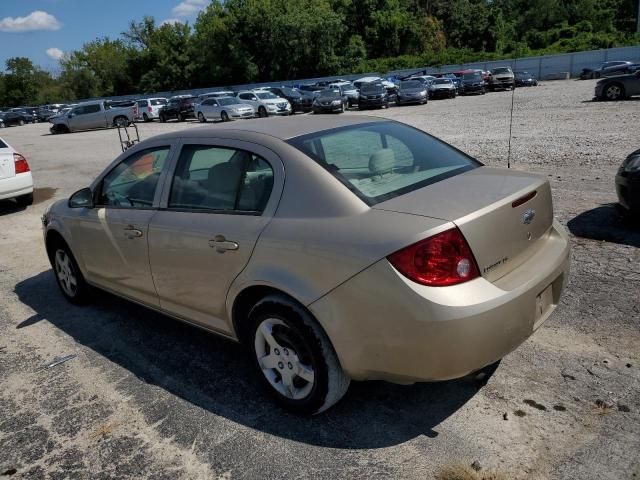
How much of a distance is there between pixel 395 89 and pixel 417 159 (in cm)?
3480

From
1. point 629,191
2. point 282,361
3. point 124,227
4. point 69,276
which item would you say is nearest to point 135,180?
point 124,227

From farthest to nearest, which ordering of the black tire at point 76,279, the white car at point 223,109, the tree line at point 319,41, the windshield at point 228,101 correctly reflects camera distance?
the tree line at point 319,41, the windshield at point 228,101, the white car at point 223,109, the black tire at point 76,279

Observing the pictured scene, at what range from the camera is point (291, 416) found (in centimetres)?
313

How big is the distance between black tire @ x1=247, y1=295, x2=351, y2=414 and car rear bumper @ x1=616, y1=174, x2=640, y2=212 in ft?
13.0

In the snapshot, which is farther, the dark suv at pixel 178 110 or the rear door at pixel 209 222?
the dark suv at pixel 178 110

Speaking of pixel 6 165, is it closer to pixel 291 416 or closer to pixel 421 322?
pixel 291 416

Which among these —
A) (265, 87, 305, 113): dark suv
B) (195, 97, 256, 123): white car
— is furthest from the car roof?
(265, 87, 305, 113): dark suv

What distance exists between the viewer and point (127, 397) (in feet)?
11.4

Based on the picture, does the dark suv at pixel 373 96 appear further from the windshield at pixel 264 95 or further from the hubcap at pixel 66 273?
the hubcap at pixel 66 273

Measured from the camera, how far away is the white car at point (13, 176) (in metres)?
9.37

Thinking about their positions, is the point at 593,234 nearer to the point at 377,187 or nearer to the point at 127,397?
the point at 377,187

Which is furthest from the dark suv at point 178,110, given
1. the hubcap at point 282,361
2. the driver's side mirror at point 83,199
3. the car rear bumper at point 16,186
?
the hubcap at point 282,361

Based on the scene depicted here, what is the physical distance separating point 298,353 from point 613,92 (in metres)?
23.9

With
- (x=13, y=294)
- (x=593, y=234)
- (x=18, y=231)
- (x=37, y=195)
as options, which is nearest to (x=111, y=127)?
(x=37, y=195)
